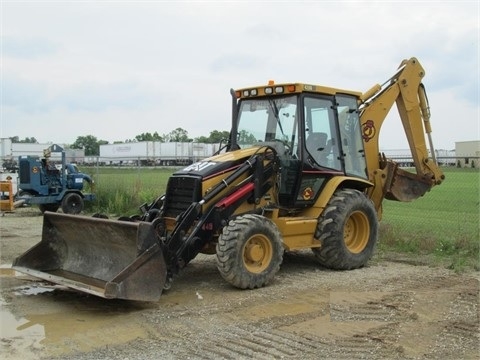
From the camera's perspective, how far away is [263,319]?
6.27 metres

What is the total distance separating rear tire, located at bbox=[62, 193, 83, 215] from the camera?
1791 centimetres

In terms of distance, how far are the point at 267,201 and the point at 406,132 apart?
3470 mm

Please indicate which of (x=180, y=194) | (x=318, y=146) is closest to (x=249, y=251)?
(x=180, y=194)

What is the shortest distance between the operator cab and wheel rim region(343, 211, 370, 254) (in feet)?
2.33

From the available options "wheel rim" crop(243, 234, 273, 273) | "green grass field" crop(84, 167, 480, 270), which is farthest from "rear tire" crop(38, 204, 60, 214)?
"wheel rim" crop(243, 234, 273, 273)

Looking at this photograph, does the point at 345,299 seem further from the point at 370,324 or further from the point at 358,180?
the point at 358,180

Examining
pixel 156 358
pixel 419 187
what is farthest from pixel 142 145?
pixel 156 358

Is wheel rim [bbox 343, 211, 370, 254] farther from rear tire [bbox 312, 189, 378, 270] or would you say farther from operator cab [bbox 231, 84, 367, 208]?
operator cab [bbox 231, 84, 367, 208]

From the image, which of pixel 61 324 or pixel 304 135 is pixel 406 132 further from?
pixel 61 324

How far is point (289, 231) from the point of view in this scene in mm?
8320

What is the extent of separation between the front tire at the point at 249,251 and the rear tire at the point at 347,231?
1.05 metres

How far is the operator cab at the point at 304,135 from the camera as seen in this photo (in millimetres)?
8539

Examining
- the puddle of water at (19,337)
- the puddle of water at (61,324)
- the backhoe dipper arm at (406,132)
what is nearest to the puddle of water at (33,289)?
the puddle of water at (61,324)

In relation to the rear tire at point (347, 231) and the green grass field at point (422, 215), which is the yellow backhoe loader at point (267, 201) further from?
the green grass field at point (422, 215)
